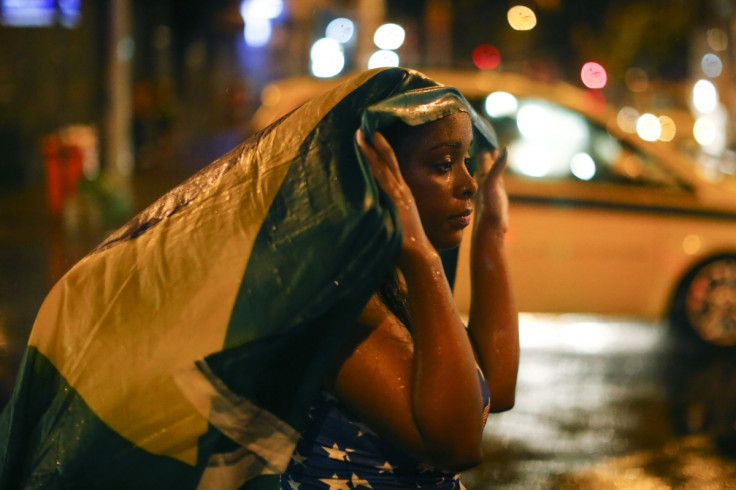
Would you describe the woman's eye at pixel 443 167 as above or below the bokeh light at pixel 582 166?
above

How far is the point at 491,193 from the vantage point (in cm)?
232

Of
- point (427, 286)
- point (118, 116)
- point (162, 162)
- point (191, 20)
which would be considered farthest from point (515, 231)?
point (191, 20)

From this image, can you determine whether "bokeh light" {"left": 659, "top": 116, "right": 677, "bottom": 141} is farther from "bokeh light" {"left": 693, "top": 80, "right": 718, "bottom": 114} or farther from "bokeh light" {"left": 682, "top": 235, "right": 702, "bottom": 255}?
"bokeh light" {"left": 682, "top": 235, "right": 702, "bottom": 255}

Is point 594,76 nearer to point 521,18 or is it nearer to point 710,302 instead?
point 521,18

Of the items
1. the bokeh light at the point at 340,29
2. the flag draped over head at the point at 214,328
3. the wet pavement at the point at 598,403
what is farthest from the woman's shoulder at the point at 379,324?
the bokeh light at the point at 340,29

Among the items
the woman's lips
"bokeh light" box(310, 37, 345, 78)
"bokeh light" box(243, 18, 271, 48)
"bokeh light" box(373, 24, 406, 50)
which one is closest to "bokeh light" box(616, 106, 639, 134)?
the woman's lips

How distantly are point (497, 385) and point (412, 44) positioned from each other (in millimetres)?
23490

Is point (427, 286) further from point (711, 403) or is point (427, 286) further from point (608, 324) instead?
point (608, 324)

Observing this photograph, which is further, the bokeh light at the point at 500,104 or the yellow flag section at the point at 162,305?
the bokeh light at the point at 500,104

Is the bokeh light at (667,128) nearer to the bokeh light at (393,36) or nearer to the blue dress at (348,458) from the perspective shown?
the bokeh light at (393,36)

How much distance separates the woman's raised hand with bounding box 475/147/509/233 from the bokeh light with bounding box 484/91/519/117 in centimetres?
454

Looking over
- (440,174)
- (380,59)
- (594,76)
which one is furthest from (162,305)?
(594,76)

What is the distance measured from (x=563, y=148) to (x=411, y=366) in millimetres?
5476

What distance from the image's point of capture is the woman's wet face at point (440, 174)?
71.0 inches
